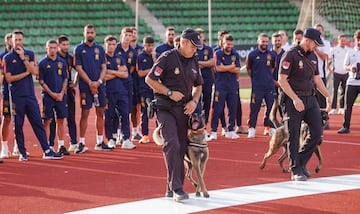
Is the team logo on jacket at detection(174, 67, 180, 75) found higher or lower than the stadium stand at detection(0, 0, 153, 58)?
lower

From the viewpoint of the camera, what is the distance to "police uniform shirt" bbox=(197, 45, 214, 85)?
14.0 m

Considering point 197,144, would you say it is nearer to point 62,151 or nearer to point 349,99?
point 62,151

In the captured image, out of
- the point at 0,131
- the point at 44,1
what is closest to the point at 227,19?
the point at 44,1

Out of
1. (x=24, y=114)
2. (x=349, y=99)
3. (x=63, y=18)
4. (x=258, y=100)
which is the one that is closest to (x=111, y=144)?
(x=24, y=114)

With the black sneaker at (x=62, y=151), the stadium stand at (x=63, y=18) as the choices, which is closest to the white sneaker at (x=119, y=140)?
the black sneaker at (x=62, y=151)

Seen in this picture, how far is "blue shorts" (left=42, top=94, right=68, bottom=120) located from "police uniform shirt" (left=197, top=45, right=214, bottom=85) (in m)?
3.15

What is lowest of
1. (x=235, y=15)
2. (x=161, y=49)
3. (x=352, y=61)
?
(x=352, y=61)

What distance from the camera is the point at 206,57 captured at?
46.2 feet

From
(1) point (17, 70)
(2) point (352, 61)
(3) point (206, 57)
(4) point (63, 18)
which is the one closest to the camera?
(1) point (17, 70)

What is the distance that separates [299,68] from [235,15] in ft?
92.8

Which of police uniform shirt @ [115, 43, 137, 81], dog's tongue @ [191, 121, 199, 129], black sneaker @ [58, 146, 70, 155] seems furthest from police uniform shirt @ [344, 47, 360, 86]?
dog's tongue @ [191, 121, 199, 129]

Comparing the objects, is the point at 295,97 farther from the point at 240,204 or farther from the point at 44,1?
the point at 44,1

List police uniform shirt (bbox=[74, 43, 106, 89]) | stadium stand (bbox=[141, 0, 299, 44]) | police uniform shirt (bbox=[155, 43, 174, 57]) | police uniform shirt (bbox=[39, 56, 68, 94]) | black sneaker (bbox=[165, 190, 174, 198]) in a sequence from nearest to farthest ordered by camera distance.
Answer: black sneaker (bbox=[165, 190, 174, 198])
police uniform shirt (bbox=[39, 56, 68, 94])
police uniform shirt (bbox=[74, 43, 106, 89])
police uniform shirt (bbox=[155, 43, 174, 57])
stadium stand (bbox=[141, 0, 299, 44])

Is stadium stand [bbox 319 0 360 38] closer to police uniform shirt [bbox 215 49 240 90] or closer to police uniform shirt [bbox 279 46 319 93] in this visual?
police uniform shirt [bbox 215 49 240 90]
